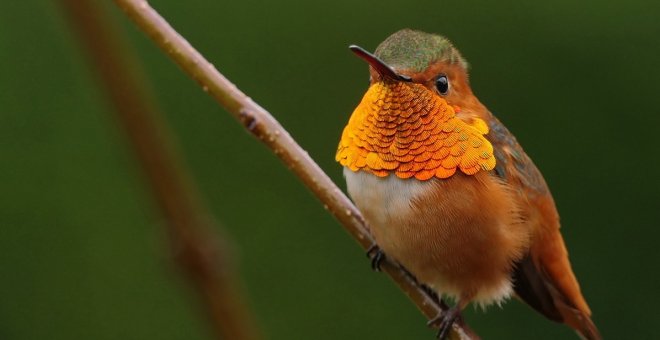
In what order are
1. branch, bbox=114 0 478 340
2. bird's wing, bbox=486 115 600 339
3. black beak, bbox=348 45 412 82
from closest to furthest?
1. branch, bbox=114 0 478 340
2. black beak, bbox=348 45 412 82
3. bird's wing, bbox=486 115 600 339

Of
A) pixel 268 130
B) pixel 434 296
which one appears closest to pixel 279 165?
pixel 434 296

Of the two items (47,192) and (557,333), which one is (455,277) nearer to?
(557,333)

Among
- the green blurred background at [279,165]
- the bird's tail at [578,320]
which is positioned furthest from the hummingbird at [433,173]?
the green blurred background at [279,165]

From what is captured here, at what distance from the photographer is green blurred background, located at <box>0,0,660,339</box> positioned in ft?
12.5

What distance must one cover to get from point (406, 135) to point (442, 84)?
0.43 ft

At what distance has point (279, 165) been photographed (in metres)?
4.26

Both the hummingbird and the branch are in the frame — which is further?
the hummingbird

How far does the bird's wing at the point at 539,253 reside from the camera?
2.05 metres

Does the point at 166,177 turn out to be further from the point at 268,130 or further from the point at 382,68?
the point at 382,68

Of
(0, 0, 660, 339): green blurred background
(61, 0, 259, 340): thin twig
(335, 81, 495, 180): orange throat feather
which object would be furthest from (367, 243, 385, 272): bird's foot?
(0, 0, 660, 339): green blurred background

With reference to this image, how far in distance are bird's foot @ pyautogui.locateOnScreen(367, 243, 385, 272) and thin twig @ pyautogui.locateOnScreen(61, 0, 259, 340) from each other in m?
1.44

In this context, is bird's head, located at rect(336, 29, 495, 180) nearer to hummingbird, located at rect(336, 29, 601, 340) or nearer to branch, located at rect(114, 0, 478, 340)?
hummingbird, located at rect(336, 29, 601, 340)

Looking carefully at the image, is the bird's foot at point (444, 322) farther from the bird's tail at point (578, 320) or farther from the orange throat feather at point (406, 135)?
the bird's tail at point (578, 320)

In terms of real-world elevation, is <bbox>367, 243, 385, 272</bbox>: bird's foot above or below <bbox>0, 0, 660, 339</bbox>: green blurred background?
below
